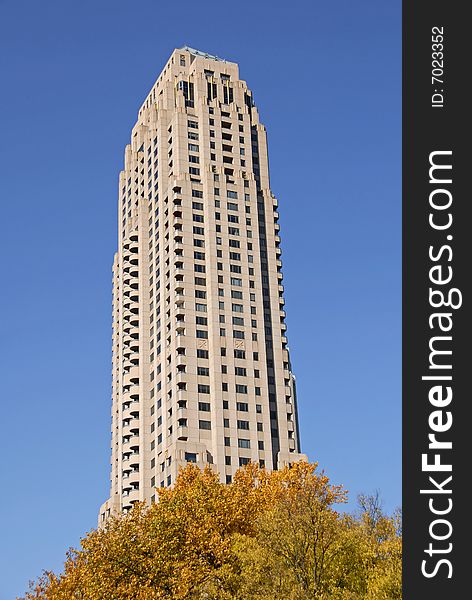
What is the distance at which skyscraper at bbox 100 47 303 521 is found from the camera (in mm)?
126938

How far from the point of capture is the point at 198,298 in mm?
134500

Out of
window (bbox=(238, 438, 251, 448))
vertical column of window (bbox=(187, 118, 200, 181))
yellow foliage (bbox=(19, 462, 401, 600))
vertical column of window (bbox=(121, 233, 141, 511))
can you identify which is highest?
vertical column of window (bbox=(187, 118, 200, 181))

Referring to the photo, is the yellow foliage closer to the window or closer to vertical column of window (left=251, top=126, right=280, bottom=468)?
the window

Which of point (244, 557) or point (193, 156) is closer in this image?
point (244, 557)

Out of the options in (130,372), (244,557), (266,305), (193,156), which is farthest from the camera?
(193,156)

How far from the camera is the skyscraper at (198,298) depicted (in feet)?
416

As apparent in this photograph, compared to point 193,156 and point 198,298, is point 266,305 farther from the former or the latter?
point 193,156

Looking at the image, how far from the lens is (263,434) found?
420ft

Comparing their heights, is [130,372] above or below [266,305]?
below

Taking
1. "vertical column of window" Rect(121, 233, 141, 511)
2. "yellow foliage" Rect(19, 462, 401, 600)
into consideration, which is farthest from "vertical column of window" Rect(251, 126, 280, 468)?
"yellow foliage" Rect(19, 462, 401, 600)

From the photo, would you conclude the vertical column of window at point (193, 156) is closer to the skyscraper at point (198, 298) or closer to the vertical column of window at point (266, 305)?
the skyscraper at point (198, 298)

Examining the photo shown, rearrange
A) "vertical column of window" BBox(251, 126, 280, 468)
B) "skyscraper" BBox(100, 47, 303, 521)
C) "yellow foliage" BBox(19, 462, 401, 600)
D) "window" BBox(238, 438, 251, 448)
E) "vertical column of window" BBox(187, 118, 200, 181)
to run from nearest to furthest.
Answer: "yellow foliage" BBox(19, 462, 401, 600) < "window" BBox(238, 438, 251, 448) < "skyscraper" BBox(100, 47, 303, 521) < "vertical column of window" BBox(251, 126, 280, 468) < "vertical column of window" BBox(187, 118, 200, 181)

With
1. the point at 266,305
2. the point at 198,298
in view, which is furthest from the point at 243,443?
the point at 266,305

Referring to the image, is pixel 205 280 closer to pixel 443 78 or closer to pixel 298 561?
pixel 298 561
